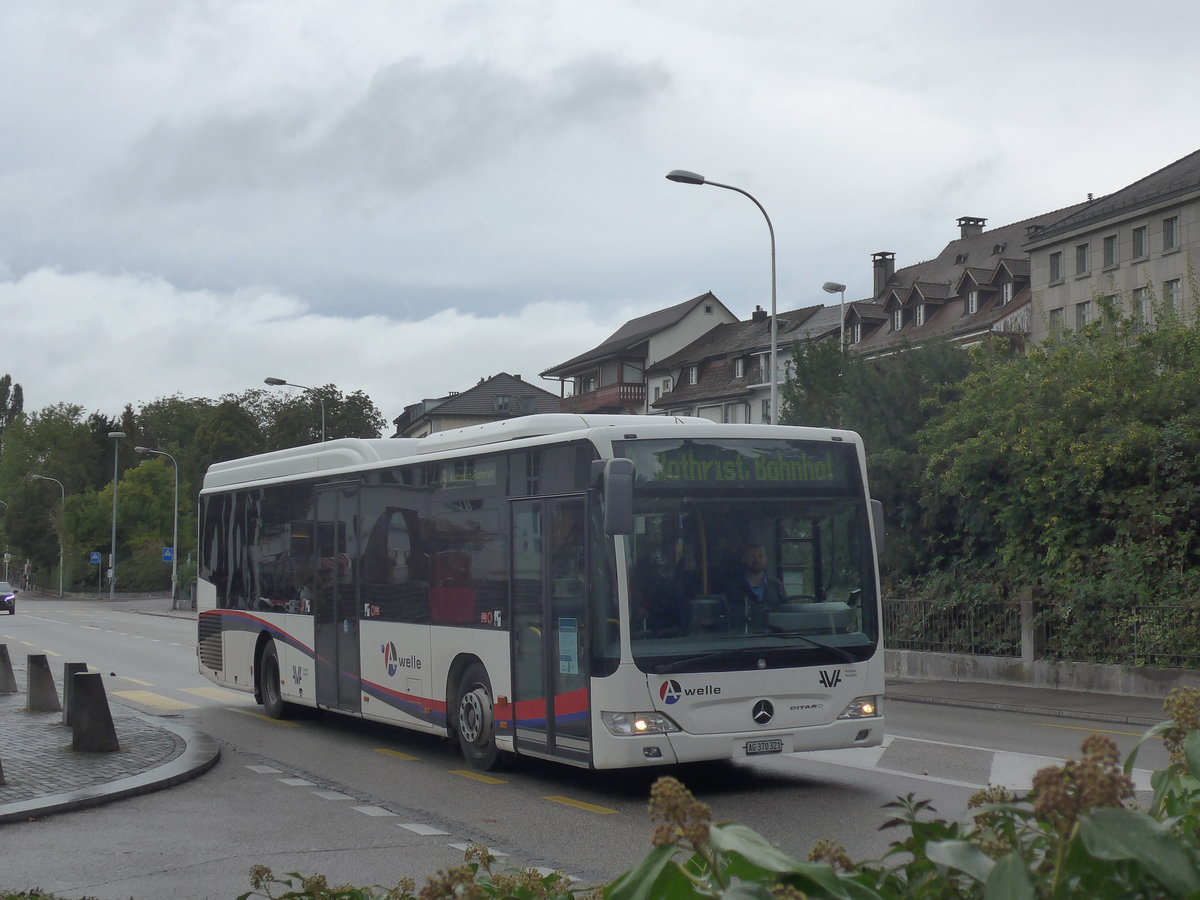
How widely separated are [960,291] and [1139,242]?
10786 millimetres

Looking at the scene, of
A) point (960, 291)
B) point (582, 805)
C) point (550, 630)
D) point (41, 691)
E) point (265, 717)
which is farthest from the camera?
point (960, 291)

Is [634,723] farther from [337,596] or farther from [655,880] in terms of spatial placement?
[655,880]

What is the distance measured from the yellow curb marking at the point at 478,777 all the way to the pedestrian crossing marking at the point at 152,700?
7817mm

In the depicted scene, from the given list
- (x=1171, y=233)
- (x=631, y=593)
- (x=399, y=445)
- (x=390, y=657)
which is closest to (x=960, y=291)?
(x=1171, y=233)

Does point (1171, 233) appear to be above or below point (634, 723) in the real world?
above

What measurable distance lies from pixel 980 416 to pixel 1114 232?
3760 cm

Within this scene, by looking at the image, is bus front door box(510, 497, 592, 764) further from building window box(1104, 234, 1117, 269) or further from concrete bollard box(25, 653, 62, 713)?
building window box(1104, 234, 1117, 269)

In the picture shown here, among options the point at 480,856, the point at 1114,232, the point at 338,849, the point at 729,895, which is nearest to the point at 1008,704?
the point at 338,849

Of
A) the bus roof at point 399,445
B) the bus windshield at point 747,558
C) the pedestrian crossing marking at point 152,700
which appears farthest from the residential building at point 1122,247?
the bus windshield at point 747,558

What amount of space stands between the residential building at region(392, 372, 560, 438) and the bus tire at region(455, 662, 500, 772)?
91036mm

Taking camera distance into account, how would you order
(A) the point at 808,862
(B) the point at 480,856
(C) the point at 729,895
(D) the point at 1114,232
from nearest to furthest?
(C) the point at 729,895 → (A) the point at 808,862 → (B) the point at 480,856 → (D) the point at 1114,232

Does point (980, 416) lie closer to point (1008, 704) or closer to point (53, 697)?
point (1008, 704)

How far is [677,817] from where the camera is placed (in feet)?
6.29

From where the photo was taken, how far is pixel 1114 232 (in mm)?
56438
